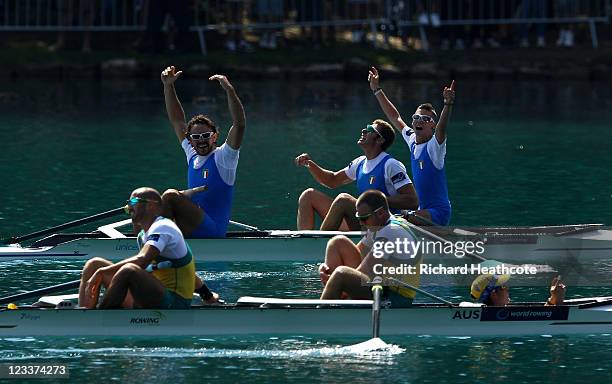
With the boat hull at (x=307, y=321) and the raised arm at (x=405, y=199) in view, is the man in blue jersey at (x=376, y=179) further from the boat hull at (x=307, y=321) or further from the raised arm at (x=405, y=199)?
the boat hull at (x=307, y=321)

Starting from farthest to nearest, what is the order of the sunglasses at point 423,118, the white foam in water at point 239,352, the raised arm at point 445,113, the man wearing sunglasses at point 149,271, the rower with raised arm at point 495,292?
the sunglasses at point 423,118 → the raised arm at point 445,113 → the rower with raised arm at point 495,292 → the white foam in water at point 239,352 → the man wearing sunglasses at point 149,271

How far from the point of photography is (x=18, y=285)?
21.4 metres

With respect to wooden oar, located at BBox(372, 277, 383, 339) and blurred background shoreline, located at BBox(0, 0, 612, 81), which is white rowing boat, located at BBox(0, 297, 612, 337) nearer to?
wooden oar, located at BBox(372, 277, 383, 339)

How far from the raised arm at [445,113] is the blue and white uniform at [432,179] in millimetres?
204

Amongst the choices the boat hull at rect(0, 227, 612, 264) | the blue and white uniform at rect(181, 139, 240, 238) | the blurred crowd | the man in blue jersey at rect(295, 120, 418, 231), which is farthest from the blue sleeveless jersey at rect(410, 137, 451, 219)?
the blurred crowd

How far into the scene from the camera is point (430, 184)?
75.4 feet

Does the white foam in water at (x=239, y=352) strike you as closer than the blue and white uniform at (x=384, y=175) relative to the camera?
Yes

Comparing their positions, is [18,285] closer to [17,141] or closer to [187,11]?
[17,141]

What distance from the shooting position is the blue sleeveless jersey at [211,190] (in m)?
22.1

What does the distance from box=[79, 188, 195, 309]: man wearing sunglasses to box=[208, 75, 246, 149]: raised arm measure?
3417 mm

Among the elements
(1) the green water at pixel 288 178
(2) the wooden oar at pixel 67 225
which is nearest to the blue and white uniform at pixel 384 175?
(1) the green water at pixel 288 178

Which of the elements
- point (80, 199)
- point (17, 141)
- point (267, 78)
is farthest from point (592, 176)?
point (267, 78)

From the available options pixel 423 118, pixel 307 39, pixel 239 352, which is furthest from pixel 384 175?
pixel 307 39

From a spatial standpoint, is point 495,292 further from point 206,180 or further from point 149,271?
point 206,180
